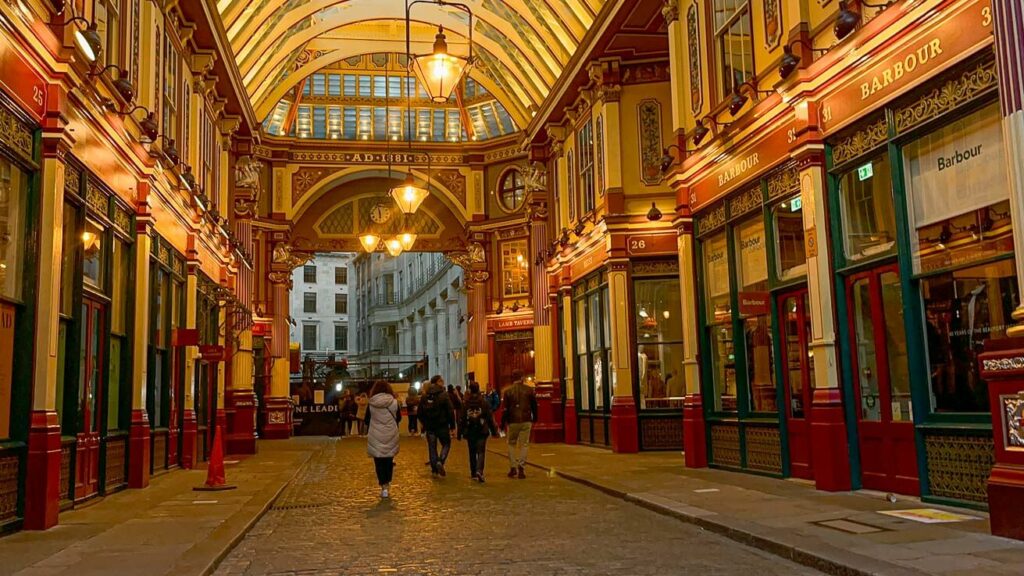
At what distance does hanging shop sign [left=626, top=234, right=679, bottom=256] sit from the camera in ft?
66.7

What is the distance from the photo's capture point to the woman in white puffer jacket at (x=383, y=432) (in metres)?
13.2

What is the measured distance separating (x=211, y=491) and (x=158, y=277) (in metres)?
3.92

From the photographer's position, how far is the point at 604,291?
21.8 m

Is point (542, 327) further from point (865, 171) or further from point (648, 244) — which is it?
point (865, 171)

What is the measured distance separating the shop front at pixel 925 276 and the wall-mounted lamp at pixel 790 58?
100cm

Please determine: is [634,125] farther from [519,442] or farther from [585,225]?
[519,442]

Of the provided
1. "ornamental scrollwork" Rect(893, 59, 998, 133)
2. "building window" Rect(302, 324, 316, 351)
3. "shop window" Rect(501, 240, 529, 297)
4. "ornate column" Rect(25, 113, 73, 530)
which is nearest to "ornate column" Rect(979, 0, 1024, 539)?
"ornamental scrollwork" Rect(893, 59, 998, 133)

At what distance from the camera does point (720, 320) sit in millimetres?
15250

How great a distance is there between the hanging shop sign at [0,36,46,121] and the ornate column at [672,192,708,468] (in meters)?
9.83

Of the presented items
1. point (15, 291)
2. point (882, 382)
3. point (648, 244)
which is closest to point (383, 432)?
point (15, 291)

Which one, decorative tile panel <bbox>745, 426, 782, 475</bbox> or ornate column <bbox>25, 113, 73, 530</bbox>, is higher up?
ornate column <bbox>25, 113, 73, 530</bbox>

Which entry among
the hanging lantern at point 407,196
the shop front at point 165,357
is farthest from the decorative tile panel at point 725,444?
the hanging lantern at point 407,196

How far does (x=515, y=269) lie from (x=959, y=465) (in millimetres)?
22900

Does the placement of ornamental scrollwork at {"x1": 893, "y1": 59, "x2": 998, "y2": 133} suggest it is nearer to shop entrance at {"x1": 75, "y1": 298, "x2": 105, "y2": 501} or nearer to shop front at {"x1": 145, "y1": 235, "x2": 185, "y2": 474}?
shop entrance at {"x1": 75, "y1": 298, "x2": 105, "y2": 501}
